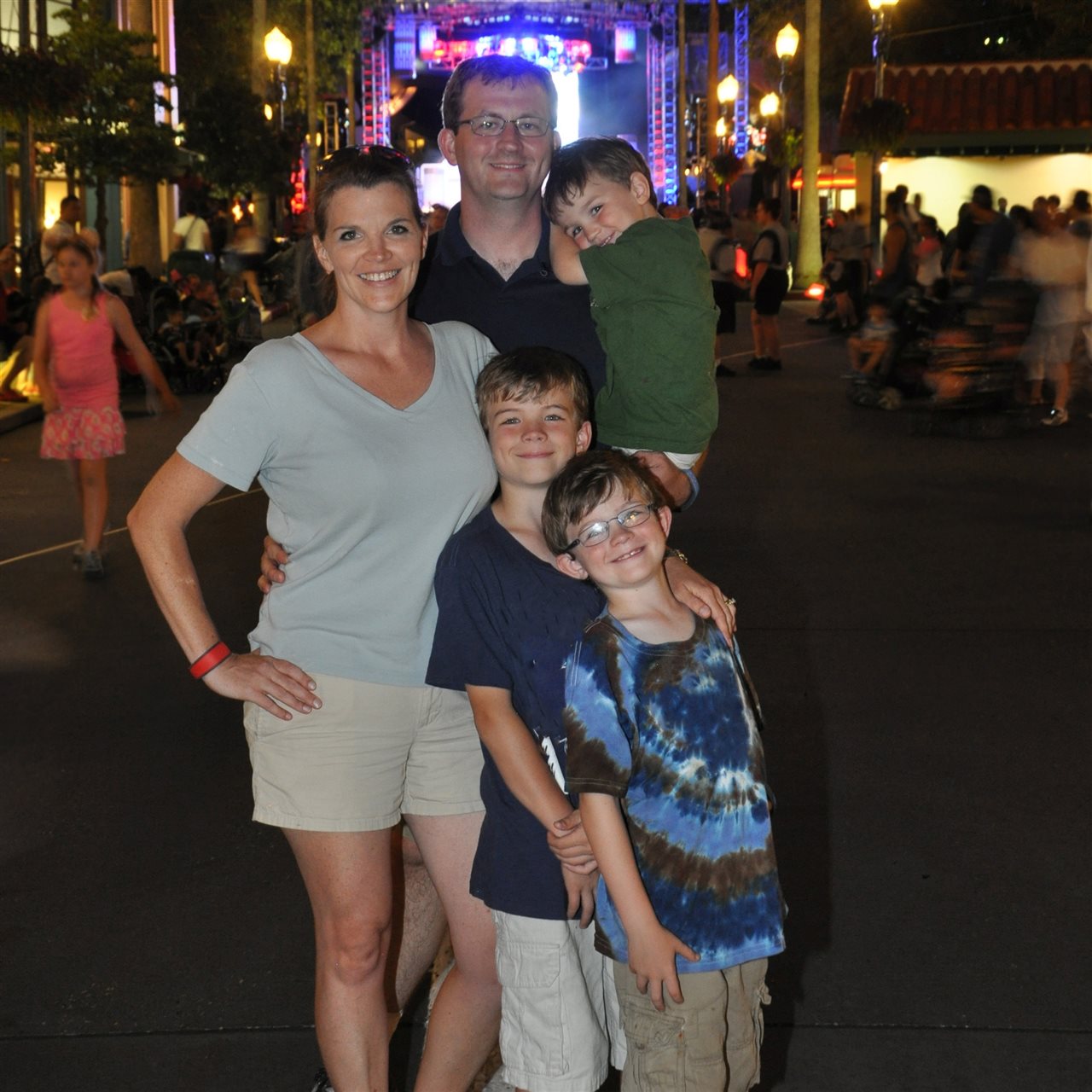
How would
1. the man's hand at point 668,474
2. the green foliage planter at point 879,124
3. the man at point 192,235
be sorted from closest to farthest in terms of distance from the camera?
the man's hand at point 668,474
the man at point 192,235
the green foliage planter at point 879,124

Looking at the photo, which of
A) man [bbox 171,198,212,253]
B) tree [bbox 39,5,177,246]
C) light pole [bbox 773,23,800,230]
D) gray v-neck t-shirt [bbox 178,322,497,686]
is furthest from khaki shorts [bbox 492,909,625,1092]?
light pole [bbox 773,23,800,230]

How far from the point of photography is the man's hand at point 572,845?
9.75ft

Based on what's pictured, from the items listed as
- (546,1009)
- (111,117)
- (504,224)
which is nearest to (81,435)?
(504,224)

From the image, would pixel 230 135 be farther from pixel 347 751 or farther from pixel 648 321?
pixel 347 751

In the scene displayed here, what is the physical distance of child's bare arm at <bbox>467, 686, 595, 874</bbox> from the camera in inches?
117

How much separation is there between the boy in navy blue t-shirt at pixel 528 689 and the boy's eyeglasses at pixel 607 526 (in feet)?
0.56

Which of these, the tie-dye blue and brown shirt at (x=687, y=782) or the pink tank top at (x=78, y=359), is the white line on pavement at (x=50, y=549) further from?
the tie-dye blue and brown shirt at (x=687, y=782)

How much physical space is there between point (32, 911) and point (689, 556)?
5.31 m

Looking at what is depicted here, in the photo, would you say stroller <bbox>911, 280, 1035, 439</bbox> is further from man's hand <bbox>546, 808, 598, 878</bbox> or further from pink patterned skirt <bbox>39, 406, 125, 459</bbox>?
man's hand <bbox>546, 808, 598, 878</bbox>

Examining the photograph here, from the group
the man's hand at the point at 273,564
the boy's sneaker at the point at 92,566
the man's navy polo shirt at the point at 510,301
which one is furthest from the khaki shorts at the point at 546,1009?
the boy's sneaker at the point at 92,566

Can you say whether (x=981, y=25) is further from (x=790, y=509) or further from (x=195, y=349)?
(x=790, y=509)

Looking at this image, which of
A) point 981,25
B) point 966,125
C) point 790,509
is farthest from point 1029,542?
point 981,25

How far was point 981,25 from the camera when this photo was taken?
42.2m

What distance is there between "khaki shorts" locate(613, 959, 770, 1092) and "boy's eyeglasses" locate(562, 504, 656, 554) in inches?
30.6
